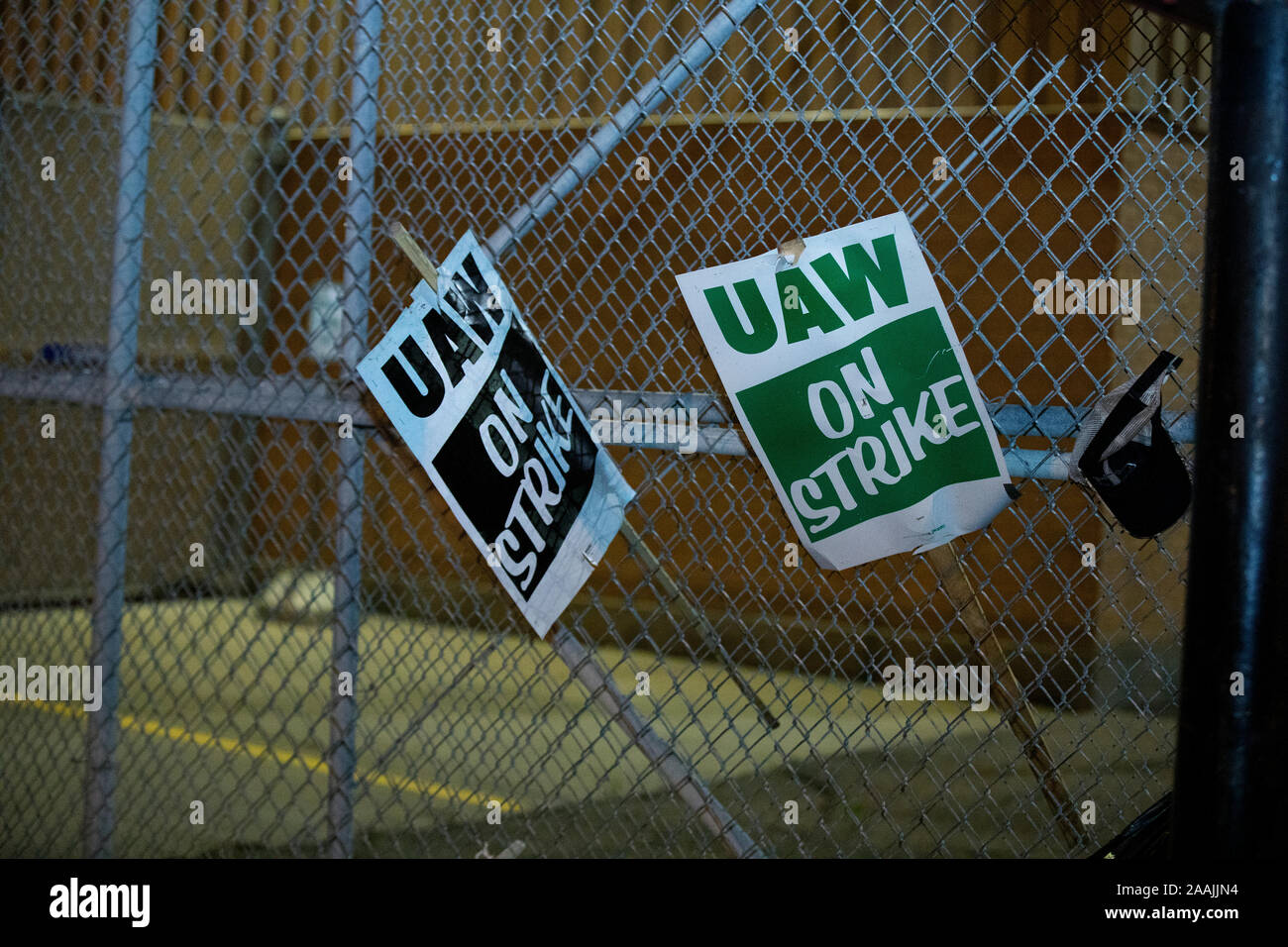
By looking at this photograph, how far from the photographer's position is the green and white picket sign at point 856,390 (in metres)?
2.34

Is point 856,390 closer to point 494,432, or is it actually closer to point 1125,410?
point 1125,410

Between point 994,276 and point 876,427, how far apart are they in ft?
16.4

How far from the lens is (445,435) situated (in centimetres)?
257

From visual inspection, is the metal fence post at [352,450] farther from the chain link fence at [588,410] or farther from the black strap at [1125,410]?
the black strap at [1125,410]

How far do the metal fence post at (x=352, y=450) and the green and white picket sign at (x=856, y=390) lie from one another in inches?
34.3

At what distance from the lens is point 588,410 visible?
106 inches

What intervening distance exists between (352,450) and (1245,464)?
6.23 feet

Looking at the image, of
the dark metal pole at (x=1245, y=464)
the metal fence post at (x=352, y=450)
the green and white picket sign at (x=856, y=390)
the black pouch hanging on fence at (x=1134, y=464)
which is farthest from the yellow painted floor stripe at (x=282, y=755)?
the dark metal pole at (x=1245, y=464)

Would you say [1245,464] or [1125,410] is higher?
[1125,410]

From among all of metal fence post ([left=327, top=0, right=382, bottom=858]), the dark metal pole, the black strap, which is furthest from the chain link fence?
the dark metal pole

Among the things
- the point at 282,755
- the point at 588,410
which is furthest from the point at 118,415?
the point at 282,755

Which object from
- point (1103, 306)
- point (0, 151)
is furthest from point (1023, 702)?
point (1103, 306)

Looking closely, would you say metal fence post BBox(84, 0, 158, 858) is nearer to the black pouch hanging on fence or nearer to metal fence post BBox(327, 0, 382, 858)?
metal fence post BBox(327, 0, 382, 858)
